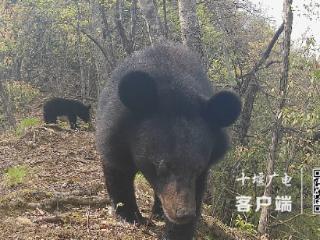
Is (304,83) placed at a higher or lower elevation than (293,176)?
higher

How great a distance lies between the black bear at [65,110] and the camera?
14414 mm

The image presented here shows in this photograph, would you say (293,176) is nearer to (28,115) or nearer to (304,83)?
(304,83)

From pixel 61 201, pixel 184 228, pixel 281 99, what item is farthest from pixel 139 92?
pixel 281 99

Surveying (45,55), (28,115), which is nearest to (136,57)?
(28,115)

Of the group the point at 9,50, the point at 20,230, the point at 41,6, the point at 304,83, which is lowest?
the point at 20,230

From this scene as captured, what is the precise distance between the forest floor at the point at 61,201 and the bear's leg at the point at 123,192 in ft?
0.35

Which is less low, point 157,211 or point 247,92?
point 247,92

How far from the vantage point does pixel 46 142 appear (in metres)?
9.93

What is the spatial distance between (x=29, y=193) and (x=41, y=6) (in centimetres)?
1319

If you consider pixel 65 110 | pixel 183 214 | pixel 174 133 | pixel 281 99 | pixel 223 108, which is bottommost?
pixel 183 214

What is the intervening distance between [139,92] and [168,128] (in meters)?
0.36

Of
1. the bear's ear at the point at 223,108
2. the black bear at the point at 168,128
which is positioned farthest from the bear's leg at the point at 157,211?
the bear's ear at the point at 223,108

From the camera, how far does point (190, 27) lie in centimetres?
699

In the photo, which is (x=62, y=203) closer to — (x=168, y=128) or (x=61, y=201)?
(x=61, y=201)
